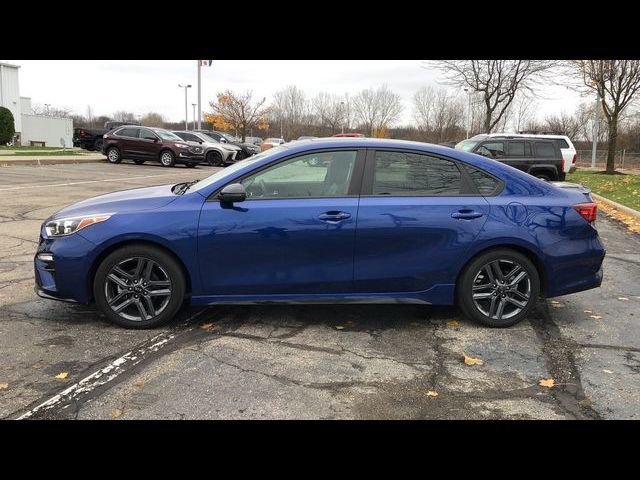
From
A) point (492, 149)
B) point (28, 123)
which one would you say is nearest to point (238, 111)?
point (28, 123)


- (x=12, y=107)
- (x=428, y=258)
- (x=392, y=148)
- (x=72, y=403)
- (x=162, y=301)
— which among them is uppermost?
(x=12, y=107)

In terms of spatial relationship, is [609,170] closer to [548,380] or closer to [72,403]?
[548,380]

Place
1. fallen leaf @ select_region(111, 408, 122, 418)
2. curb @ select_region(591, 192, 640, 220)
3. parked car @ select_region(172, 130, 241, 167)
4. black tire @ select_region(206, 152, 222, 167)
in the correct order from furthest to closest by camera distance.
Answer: black tire @ select_region(206, 152, 222, 167) < parked car @ select_region(172, 130, 241, 167) < curb @ select_region(591, 192, 640, 220) < fallen leaf @ select_region(111, 408, 122, 418)

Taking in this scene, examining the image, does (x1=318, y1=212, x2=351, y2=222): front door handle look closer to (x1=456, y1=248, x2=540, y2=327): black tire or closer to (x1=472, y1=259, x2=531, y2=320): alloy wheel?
(x1=456, y1=248, x2=540, y2=327): black tire

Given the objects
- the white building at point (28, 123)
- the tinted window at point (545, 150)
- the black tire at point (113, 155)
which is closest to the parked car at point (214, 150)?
the black tire at point (113, 155)

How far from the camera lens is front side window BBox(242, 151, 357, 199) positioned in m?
4.36

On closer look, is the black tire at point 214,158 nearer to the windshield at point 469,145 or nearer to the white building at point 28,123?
the windshield at point 469,145

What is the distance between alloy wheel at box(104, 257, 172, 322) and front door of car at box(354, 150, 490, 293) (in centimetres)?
160

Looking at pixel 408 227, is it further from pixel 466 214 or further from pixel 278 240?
pixel 278 240

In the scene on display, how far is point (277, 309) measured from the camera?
4922 millimetres

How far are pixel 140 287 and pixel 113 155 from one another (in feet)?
70.9

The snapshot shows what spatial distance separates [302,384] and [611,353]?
247 cm

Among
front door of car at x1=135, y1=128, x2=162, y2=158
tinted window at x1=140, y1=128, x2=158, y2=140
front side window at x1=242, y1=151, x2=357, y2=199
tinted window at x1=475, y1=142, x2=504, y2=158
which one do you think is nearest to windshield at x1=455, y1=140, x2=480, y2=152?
tinted window at x1=475, y1=142, x2=504, y2=158

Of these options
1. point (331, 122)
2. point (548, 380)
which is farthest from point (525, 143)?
point (331, 122)
